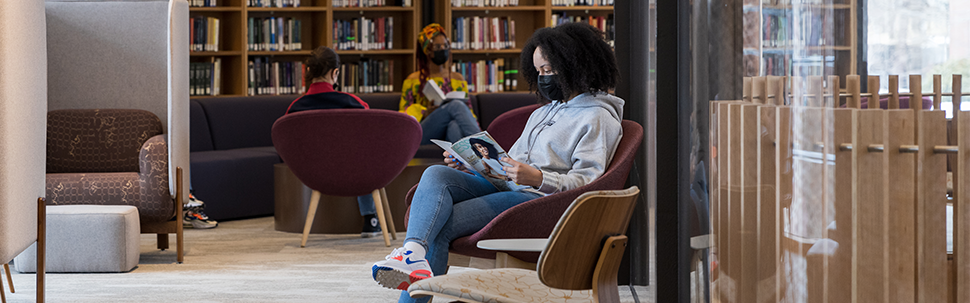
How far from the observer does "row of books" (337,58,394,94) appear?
677cm

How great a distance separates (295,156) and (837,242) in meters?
3.12

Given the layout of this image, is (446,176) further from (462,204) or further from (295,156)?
(295,156)

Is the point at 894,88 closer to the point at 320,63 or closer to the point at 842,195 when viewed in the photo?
the point at 842,195

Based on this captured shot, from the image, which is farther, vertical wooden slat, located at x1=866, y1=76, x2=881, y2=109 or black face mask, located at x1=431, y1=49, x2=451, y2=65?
black face mask, located at x1=431, y1=49, x2=451, y2=65

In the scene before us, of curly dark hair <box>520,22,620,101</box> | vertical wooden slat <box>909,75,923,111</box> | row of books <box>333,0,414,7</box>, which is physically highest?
row of books <box>333,0,414,7</box>

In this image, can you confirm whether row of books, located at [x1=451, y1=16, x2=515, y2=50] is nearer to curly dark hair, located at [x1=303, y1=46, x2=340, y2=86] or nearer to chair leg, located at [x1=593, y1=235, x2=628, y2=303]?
curly dark hair, located at [x1=303, y1=46, x2=340, y2=86]

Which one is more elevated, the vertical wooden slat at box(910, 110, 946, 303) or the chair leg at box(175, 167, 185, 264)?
the vertical wooden slat at box(910, 110, 946, 303)

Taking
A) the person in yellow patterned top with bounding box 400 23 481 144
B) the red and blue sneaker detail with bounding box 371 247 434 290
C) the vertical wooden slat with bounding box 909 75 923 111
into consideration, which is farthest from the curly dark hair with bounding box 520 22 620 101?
the person in yellow patterned top with bounding box 400 23 481 144

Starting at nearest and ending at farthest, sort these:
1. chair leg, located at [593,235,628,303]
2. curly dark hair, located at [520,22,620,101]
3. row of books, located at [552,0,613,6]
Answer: chair leg, located at [593,235,628,303], curly dark hair, located at [520,22,620,101], row of books, located at [552,0,613,6]

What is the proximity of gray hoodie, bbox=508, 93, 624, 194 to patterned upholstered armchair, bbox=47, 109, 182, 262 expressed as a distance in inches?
74.8

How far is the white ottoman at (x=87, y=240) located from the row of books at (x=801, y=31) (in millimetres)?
2933

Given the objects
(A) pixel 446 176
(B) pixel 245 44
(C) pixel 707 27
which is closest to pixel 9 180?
(A) pixel 446 176

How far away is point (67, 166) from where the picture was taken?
3850 millimetres

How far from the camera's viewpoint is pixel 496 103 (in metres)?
6.51
